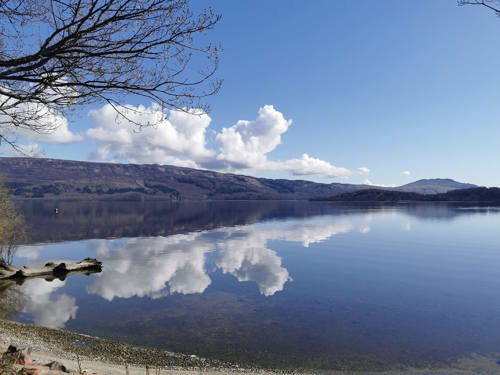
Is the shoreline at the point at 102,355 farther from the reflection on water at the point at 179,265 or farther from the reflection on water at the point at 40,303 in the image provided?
the reflection on water at the point at 179,265

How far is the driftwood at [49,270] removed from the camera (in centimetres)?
2736

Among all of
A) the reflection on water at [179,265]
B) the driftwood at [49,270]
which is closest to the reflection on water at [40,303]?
the driftwood at [49,270]

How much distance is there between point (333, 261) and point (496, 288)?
14.7m

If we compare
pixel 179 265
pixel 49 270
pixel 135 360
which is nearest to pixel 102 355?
pixel 135 360

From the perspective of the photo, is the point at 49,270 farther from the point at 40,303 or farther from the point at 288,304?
the point at 288,304

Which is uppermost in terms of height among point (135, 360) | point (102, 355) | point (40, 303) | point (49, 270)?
point (102, 355)

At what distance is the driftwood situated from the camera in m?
27.4

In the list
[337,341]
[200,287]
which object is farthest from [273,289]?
[337,341]

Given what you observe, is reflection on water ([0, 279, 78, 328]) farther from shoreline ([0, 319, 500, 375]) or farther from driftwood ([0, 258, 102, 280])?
shoreline ([0, 319, 500, 375])

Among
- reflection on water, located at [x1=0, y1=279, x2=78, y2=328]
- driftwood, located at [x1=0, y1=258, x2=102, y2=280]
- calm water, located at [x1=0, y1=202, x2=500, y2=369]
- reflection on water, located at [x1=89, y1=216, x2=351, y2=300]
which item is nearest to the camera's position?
calm water, located at [x1=0, y1=202, x2=500, y2=369]

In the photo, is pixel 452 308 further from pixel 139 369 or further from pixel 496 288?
pixel 139 369

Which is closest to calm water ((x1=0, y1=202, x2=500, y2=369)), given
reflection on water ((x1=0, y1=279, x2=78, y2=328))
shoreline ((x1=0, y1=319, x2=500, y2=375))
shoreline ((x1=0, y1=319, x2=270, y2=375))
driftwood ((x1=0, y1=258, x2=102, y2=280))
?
reflection on water ((x1=0, y1=279, x2=78, y2=328))

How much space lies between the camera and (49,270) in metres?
29.3

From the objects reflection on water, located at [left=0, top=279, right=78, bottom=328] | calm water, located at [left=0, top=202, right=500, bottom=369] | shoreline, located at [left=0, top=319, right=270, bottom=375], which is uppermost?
shoreline, located at [left=0, top=319, right=270, bottom=375]
